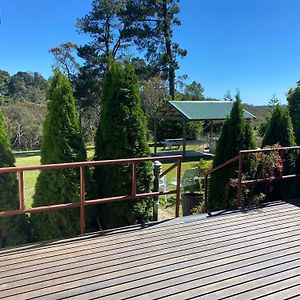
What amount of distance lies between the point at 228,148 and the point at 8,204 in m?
3.56

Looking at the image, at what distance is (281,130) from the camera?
20.2ft

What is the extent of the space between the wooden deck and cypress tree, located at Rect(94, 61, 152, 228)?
17.5 inches

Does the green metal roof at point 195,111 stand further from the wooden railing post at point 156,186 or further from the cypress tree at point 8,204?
the cypress tree at point 8,204

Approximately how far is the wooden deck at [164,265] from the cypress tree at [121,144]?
0.44 m

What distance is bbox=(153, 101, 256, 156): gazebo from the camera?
1612 cm

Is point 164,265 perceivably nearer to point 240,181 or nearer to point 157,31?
point 240,181

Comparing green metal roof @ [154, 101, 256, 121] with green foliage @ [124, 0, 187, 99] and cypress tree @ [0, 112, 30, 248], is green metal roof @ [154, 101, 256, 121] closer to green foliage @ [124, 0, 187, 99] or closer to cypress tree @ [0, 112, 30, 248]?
green foliage @ [124, 0, 187, 99]

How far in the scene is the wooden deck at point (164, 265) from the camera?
2.78 meters

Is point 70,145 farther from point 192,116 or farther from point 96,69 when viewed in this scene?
point 96,69

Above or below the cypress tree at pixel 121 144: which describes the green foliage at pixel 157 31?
above

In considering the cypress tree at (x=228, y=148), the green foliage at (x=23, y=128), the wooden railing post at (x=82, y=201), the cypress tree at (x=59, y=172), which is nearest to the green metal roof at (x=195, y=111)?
the cypress tree at (x=228, y=148)

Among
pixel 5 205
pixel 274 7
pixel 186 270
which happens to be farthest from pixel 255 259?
pixel 274 7

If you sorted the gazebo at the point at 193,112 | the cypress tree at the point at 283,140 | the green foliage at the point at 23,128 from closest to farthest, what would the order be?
the cypress tree at the point at 283,140 → the gazebo at the point at 193,112 → the green foliage at the point at 23,128

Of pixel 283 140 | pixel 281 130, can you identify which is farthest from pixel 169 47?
pixel 283 140
